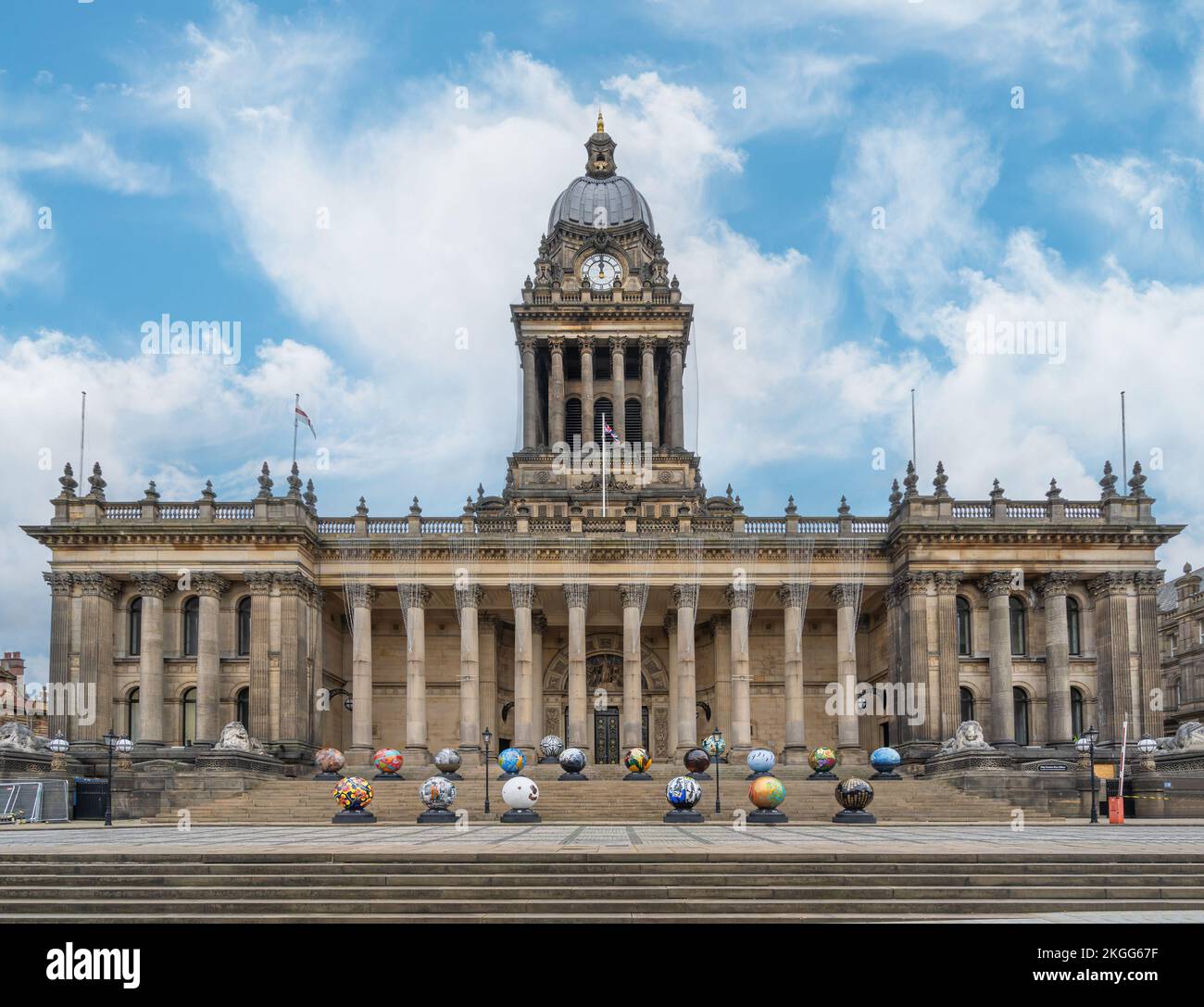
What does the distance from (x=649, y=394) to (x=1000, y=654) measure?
23.8 metres

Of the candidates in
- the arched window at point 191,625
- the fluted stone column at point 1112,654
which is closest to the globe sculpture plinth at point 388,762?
the arched window at point 191,625

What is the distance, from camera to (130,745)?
5666 centimetres

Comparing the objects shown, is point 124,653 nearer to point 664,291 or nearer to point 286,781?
point 286,781

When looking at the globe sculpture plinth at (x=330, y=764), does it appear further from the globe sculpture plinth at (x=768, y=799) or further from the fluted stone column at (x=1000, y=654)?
the fluted stone column at (x=1000, y=654)

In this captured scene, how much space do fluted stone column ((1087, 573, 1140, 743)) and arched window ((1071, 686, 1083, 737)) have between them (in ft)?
3.46

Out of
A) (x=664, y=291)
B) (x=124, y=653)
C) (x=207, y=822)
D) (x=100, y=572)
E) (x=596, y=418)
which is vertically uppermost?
(x=664, y=291)

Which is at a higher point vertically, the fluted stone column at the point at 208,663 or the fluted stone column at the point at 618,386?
the fluted stone column at the point at 618,386

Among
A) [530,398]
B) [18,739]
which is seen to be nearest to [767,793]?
[18,739]

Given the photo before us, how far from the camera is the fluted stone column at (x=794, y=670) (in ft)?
194

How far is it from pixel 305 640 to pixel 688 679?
17.9m

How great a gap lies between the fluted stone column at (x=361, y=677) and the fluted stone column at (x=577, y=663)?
9.37 meters

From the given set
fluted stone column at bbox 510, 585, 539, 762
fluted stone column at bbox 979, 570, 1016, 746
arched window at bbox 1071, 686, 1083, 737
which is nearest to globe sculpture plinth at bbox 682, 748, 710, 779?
fluted stone column at bbox 510, 585, 539, 762

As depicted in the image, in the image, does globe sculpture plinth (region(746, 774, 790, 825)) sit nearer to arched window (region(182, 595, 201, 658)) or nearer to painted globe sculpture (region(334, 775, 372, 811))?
painted globe sculpture (region(334, 775, 372, 811))
